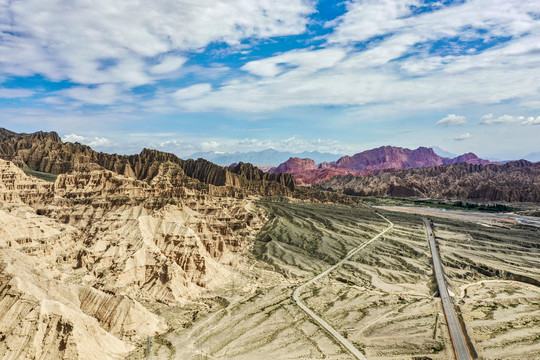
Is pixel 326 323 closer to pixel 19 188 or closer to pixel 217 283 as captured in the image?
pixel 217 283

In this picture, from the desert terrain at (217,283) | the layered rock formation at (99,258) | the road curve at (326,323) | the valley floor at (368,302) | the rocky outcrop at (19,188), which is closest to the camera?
the layered rock formation at (99,258)

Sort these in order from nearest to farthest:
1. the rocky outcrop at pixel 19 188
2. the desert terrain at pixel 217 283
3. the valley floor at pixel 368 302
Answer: the desert terrain at pixel 217 283 → the valley floor at pixel 368 302 → the rocky outcrop at pixel 19 188

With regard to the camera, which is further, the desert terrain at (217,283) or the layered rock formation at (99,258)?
the desert terrain at (217,283)

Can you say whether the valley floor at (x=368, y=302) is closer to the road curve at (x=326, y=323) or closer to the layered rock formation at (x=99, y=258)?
the road curve at (x=326, y=323)

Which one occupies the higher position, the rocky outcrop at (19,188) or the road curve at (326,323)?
the rocky outcrop at (19,188)

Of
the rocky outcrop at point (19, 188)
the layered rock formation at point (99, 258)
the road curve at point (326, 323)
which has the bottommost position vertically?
the road curve at point (326, 323)

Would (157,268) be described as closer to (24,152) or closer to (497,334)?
(497,334)

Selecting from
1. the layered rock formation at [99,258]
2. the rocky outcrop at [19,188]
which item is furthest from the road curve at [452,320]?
the rocky outcrop at [19,188]

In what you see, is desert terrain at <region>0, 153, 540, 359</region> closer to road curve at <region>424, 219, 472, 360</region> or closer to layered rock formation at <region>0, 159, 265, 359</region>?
layered rock formation at <region>0, 159, 265, 359</region>

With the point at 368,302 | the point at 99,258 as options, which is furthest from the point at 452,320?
the point at 99,258

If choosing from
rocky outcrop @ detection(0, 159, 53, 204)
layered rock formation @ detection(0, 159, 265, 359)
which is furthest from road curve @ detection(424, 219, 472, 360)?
rocky outcrop @ detection(0, 159, 53, 204)
